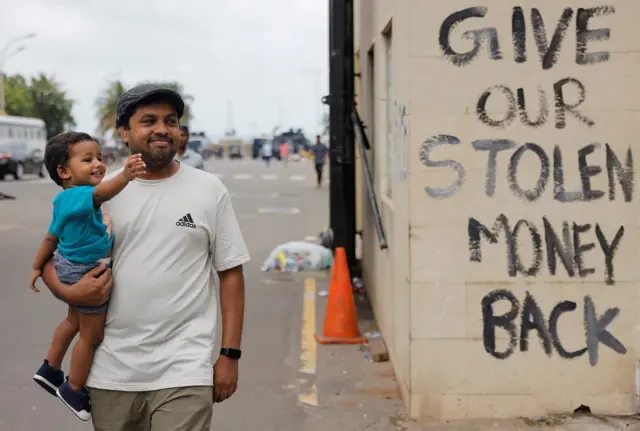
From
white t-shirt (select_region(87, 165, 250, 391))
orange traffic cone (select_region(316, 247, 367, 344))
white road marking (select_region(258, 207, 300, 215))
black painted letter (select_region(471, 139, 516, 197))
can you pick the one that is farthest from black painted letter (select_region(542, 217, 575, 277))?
white road marking (select_region(258, 207, 300, 215))

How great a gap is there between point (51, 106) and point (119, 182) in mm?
87151

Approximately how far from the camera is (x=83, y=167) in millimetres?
3664

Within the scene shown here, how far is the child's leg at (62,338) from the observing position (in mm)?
3980

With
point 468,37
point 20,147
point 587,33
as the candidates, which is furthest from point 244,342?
point 20,147

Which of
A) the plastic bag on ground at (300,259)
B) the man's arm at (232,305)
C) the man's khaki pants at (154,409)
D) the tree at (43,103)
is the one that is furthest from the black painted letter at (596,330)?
the tree at (43,103)

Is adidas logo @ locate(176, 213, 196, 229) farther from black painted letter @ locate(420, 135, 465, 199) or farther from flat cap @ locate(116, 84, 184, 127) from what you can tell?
black painted letter @ locate(420, 135, 465, 199)

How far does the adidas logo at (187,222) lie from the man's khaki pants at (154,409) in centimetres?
59

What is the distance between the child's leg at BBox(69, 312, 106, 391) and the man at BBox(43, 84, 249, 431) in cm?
3

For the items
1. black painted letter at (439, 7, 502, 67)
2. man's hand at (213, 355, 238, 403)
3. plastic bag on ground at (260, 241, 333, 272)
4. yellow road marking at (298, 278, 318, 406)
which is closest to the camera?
man's hand at (213, 355, 238, 403)

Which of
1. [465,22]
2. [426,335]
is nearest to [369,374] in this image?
[426,335]

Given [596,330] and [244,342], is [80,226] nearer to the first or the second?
[596,330]

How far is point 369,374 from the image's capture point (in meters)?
7.59

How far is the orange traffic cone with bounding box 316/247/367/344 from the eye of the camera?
28.5 feet

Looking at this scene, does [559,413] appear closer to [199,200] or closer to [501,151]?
[501,151]
